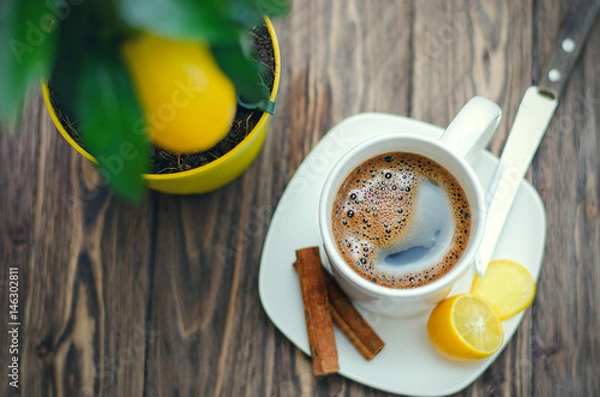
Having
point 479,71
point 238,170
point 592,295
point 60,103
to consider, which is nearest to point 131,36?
point 60,103

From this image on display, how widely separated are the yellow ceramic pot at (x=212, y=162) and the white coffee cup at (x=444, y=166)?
11 centimetres

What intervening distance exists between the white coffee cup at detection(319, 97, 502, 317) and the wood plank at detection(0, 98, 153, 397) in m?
0.33

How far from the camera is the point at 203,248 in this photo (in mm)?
905

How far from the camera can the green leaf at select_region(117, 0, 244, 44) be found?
420mm

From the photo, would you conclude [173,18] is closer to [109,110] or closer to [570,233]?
[109,110]

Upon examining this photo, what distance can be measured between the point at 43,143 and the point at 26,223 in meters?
0.12

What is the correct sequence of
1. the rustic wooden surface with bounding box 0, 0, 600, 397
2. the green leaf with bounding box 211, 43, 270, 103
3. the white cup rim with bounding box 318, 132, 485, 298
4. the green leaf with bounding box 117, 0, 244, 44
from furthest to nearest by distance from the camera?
1. the rustic wooden surface with bounding box 0, 0, 600, 397
2. the white cup rim with bounding box 318, 132, 485, 298
3. the green leaf with bounding box 211, 43, 270, 103
4. the green leaf with bounding box 117, 0, 244, 44

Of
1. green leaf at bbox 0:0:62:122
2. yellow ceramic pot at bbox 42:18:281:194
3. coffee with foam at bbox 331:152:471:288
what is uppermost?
green leaf at bbox 0:0:62:122

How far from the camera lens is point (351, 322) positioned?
832 mm

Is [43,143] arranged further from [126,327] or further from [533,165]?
[533,165]

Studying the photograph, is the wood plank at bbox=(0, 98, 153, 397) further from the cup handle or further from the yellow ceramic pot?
the cup handle

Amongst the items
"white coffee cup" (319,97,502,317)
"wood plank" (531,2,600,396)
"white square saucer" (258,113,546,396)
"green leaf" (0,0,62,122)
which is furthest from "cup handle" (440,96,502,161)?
"green leaf" (0,0,62,122)

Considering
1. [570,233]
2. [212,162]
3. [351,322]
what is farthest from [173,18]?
[570,233]

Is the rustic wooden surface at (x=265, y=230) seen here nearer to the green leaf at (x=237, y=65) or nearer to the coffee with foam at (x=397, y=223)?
the coffee with foam at (x=397, y=223)
